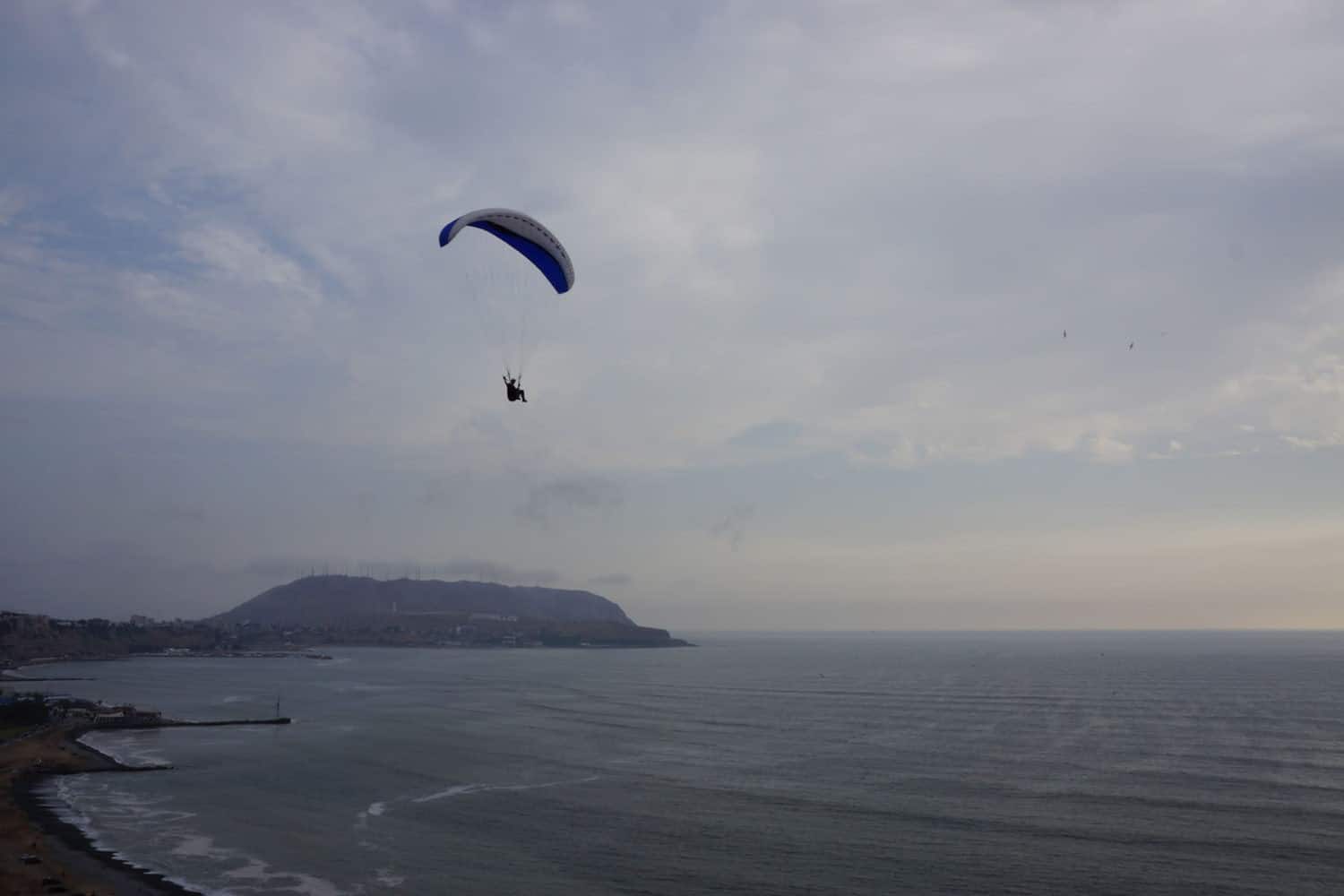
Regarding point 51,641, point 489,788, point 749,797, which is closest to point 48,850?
point 489,788

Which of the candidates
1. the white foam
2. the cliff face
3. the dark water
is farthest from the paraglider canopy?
the cliff face

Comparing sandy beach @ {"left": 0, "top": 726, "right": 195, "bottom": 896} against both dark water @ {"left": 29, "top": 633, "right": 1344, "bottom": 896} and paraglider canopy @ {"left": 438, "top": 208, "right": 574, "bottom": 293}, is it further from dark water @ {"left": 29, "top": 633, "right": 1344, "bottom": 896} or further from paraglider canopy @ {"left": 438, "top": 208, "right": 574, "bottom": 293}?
paraglider canopy @ {"left": 438, "top": 208, "right": 574, "bottom": 293}

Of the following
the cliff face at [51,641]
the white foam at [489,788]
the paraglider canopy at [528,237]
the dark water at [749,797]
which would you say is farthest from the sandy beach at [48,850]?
the cliff face at [51,641]

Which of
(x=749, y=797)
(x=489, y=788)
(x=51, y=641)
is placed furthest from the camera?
(x=51, y=641)

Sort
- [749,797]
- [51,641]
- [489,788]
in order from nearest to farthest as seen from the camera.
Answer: [749,797] < [489,788] < [51,641]

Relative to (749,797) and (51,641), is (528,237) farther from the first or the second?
(51,641)

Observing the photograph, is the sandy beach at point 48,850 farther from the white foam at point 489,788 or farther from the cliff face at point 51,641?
the cliff face at point 51,641
